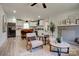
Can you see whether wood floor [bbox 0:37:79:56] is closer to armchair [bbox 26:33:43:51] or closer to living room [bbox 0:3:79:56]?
living room [bbox 0:3:79:56]

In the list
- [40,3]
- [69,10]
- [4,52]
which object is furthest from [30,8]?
[4,52]

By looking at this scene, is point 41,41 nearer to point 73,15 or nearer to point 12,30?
point 12,30

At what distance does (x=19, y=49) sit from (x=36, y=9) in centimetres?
96

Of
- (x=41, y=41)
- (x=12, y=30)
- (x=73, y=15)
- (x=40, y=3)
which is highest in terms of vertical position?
(x=40, y=3)

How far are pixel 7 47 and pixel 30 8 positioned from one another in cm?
99

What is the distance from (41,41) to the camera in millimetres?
3086

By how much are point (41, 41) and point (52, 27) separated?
1.31 feet

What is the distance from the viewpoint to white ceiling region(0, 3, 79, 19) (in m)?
2.99

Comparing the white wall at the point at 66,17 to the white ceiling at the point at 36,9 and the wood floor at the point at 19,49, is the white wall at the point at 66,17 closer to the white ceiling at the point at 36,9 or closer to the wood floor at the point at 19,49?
the white ceiling at the point at 36,9

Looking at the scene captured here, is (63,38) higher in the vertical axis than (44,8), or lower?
lower

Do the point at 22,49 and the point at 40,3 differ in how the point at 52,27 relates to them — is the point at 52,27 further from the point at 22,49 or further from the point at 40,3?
the point at 22,49

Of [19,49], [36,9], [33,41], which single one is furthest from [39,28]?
[19,49]

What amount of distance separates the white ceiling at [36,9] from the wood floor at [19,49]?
22.5 inches

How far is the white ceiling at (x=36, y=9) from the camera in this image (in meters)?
2.99
